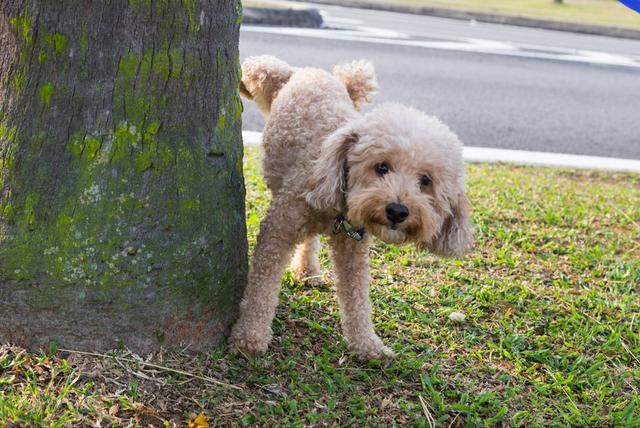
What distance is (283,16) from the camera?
40.5 ft

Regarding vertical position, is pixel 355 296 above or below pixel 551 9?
below

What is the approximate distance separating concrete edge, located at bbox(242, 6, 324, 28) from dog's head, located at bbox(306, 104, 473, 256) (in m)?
9.19

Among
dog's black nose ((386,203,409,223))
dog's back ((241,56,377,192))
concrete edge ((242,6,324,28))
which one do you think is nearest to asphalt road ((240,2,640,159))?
concrete edge ((242,6,324,28))

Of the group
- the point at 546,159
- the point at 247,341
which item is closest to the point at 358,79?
the point at 247,341

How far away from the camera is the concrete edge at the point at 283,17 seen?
12.0 metres

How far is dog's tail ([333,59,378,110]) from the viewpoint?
4191mm

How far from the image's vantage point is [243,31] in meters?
10.8

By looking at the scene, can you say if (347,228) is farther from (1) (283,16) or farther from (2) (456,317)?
(1) (283,16)

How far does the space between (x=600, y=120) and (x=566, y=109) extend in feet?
1.43

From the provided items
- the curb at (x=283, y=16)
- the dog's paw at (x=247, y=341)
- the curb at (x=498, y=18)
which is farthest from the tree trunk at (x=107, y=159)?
the curb at (x=498, y=18)

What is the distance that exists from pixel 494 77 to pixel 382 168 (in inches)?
300

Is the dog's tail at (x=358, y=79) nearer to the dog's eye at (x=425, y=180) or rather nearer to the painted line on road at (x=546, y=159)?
the dog's eye at (x=425, y=180)

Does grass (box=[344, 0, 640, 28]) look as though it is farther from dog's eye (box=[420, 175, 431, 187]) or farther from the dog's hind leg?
dog's eye (box=[420, 175, 431, 187])

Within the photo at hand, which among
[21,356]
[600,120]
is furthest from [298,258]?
[600,120]
